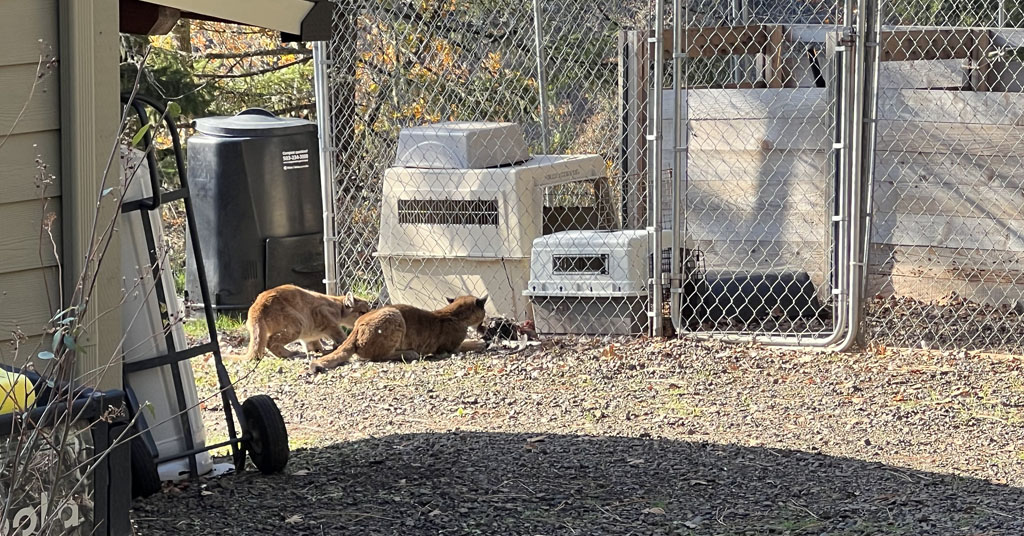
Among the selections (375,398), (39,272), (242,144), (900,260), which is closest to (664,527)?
(39,272)

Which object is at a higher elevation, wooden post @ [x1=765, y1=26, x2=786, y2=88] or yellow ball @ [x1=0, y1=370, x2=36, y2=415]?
wooden post @ [x1=765, y1=26, x2=786, y2=88]

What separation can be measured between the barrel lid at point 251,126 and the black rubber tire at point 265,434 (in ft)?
14.9

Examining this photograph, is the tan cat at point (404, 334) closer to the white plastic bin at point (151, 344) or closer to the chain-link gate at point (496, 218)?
the chain-link gate at point (496, 218)

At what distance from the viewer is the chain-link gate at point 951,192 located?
7230 millimetres

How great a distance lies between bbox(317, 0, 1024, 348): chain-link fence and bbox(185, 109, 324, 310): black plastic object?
1.55 ft

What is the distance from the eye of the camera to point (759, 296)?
314 inches

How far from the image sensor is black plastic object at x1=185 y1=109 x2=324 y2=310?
8.91 meters

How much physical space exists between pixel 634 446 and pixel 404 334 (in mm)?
2444

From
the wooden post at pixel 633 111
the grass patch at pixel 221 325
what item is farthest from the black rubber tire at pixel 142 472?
the wooden post at pixel 633 111

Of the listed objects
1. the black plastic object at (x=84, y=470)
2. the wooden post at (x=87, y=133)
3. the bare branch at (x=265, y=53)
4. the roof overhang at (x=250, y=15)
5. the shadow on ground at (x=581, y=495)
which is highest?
the bare branch at (x=265, y=53)

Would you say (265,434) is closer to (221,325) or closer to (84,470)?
(84,470)

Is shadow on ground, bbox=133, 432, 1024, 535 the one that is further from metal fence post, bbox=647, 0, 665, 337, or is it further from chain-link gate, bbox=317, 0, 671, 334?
chain-link gate, bbox=317, 0, 671, 334

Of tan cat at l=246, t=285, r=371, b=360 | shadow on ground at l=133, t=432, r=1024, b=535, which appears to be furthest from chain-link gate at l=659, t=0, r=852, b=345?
shadow on ground at l=133, t=432, r=1024, b=535

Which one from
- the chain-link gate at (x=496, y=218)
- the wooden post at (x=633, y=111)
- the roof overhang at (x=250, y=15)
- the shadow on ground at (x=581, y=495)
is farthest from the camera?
the wooden post at (x=633, y=111)
